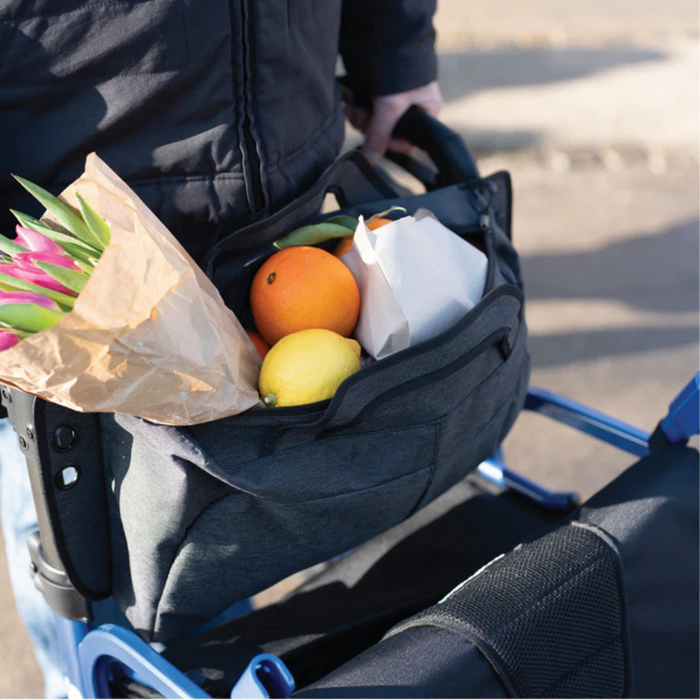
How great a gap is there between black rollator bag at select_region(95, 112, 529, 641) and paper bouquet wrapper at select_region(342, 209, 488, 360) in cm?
4

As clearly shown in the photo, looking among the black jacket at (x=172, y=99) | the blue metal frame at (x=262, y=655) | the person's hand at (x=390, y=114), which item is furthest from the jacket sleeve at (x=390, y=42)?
the blue metal frame at (x=262, y=655)

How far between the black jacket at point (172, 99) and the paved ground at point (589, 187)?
125 centimetres

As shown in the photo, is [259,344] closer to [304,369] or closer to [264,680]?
[304,369]

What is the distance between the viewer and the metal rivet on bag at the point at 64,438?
941 mm

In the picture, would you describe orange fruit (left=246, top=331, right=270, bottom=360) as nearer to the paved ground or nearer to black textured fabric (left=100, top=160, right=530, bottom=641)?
black textured fabric (left=100, top=160, right=530, bottom=641)

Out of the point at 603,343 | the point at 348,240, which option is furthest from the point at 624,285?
the point at 348,240

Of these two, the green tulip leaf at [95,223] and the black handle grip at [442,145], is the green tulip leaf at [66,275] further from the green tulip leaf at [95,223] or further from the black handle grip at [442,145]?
the black handle grip at [442,145]

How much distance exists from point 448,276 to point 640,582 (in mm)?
453

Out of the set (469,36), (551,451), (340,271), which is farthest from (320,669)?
(469,36)

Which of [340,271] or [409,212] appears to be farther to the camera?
[409,212]

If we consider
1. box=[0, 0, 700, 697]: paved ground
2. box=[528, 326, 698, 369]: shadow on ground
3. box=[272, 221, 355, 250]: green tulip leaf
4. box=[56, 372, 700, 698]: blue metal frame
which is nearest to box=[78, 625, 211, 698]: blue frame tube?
box=[56, 372, 700, 698]: blue metal frame

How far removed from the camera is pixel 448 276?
103cm

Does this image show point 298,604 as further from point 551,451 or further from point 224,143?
point 551,451

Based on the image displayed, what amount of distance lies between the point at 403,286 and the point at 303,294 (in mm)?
122
